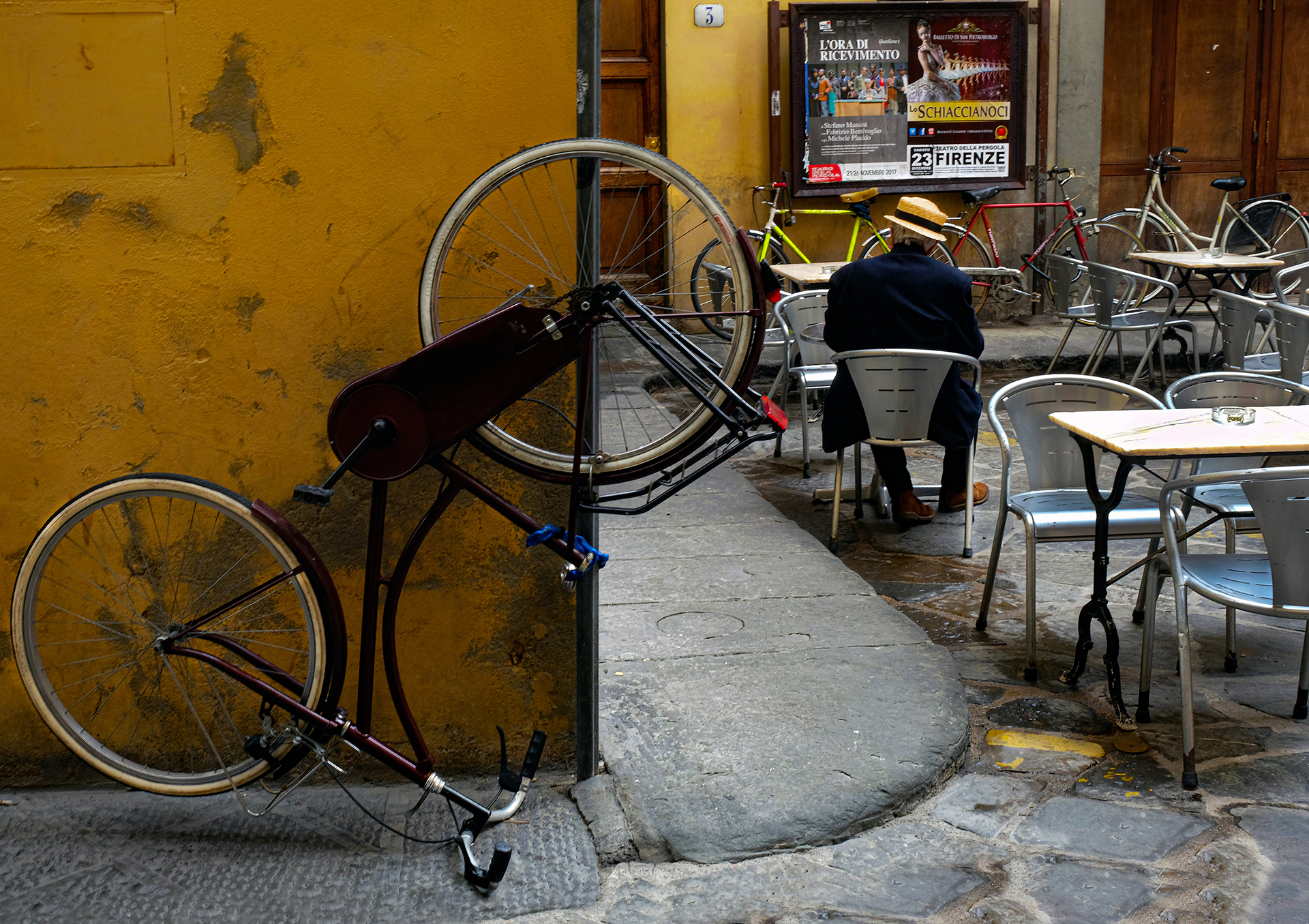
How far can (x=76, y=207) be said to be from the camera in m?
3.00

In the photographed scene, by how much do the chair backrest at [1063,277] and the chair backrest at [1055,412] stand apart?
4.11 meters

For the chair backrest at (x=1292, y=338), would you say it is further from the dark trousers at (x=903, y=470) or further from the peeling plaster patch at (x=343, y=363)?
the peeling plaster patch at (x=343, y=363)

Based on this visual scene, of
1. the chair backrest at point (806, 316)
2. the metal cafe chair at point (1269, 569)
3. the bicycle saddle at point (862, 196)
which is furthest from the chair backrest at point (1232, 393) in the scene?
the bicycle saddle at point (862, 196)

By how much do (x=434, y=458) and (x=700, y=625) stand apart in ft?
5.86

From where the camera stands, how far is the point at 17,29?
9.61ft

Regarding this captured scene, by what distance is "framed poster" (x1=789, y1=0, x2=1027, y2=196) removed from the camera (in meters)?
11.0

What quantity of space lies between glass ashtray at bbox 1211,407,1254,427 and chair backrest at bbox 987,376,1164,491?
20.5 inches

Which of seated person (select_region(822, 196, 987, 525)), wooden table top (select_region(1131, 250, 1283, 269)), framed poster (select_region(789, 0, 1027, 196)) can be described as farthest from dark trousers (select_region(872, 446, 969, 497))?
framed poster (select_region(789, 0, 1027, 196))

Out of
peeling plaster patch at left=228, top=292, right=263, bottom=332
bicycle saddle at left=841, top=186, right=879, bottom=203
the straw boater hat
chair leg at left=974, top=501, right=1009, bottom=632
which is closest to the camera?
peeling plaster patch at left=228, top=292, right=263, bottom=332

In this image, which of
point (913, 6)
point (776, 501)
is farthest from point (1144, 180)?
point (776, 501)

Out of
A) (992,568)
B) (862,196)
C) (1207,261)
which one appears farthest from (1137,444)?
(862,196)

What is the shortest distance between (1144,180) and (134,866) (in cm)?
1134

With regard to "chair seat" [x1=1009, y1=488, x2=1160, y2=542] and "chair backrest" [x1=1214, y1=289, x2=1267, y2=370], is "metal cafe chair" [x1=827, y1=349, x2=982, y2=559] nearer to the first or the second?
"chair seat" [x1=1009, y1=488, x2=1160, y2=542]

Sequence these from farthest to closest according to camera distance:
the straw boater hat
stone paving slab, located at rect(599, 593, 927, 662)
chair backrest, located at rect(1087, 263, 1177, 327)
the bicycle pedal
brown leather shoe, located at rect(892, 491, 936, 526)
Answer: chair backrest, located at rect(1087, 263, 1177, 327) < brown leather shoe, located at rect(892, 491, 936, 526) < the straw boater hat < stone paving slab, located at rect(599, 593, 927, 662) < the bicycle pedal
